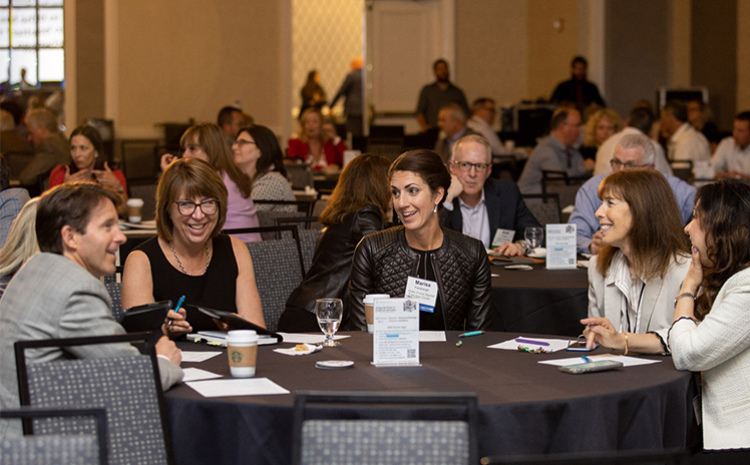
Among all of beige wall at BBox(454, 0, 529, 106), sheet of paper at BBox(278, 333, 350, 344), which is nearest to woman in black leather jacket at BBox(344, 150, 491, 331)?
sheet of paper at BBox(278, 333, 350, 344)

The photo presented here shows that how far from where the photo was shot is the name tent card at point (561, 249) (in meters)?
4.47

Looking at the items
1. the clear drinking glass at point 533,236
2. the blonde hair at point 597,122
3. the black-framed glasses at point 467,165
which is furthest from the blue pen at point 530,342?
the blonde hair at point 597,122

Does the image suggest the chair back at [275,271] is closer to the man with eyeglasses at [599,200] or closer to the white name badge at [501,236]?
the white name badge at [501,236]

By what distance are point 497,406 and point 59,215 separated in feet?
3.72

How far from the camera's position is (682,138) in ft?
34.0

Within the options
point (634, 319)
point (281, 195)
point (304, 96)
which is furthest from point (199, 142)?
point (304, 96)

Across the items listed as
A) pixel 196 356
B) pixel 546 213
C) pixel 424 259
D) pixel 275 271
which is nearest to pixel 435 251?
pixel 424 259

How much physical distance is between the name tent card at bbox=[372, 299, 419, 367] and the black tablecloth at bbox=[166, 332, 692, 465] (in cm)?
4

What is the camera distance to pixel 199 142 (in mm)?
5699

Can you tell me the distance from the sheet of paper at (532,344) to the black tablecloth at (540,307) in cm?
95

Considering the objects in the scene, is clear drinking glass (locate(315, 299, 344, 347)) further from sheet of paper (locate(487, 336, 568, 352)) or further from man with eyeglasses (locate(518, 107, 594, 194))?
man with eyeglasses (locate(518, 107, 594, 194))

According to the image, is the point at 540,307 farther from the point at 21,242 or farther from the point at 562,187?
the point at 562,187

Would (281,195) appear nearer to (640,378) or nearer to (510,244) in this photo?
(510,244)

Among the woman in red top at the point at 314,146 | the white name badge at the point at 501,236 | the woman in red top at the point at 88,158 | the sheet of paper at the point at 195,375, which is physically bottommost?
the sheet of paper at the point at 195,375
